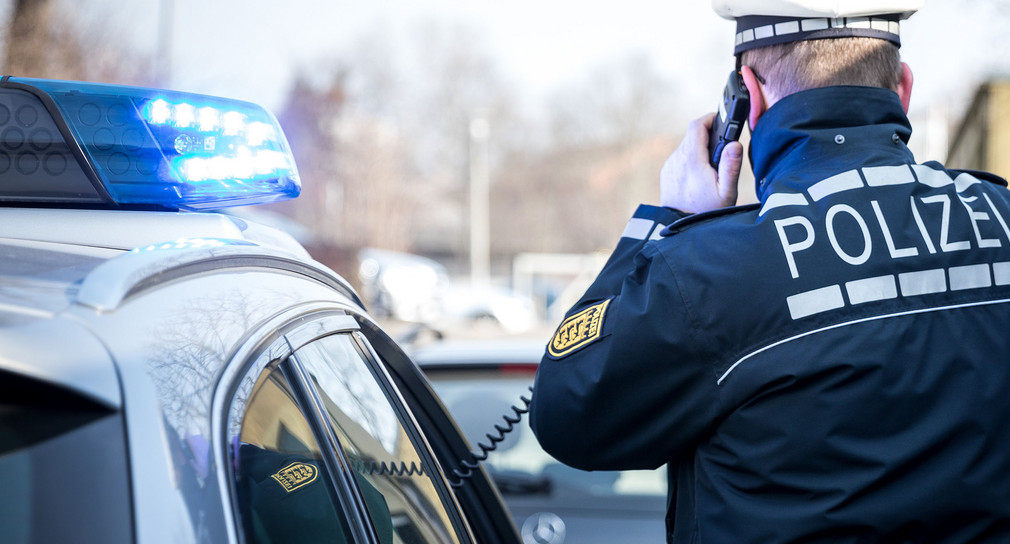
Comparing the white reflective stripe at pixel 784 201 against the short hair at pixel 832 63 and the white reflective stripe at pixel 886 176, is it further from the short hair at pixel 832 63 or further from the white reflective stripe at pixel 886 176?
the short hair at pixel 832 63

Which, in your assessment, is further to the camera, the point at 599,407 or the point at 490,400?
the point at 490,400

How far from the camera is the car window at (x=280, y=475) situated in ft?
3.34

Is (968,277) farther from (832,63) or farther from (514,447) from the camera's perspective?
(514,447)

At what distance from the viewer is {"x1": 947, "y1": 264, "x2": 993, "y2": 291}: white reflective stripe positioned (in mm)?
1382

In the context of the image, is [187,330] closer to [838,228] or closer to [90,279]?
[90,279]

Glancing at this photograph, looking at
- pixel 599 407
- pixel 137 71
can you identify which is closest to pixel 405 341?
pixel 599 407

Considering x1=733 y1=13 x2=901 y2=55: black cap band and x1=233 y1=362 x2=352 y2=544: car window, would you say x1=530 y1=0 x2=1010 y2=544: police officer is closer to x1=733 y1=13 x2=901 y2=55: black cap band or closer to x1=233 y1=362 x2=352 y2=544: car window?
x1=733 y1=13 x2=901 y2=55: black cap band

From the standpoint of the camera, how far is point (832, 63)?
1526 mm

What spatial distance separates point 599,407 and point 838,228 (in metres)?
0.48

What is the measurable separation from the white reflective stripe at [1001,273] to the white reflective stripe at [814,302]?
28 cm

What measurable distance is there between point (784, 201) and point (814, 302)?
183 millimetres

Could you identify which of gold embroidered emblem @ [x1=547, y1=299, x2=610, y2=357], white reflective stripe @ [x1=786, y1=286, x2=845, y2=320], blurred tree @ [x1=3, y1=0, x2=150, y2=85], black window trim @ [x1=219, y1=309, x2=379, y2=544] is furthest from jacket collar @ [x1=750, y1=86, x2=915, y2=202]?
blurred tree @ [x1=3, y1=0, x2=150, y2=85]

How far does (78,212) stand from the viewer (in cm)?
124

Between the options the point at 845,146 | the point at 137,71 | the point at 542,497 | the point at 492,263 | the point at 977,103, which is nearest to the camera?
the point at 845,146
